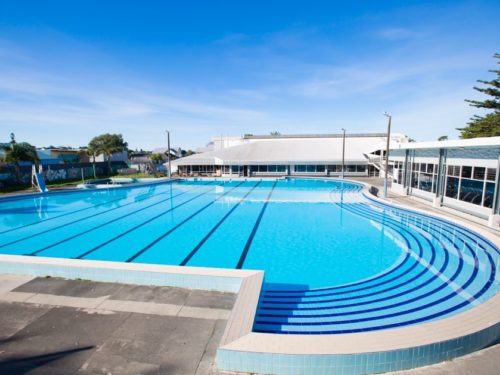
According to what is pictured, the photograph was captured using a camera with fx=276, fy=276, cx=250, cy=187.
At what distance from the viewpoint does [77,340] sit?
420cm

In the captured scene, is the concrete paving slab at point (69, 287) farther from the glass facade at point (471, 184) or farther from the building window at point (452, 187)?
the building window at point (452, 187)

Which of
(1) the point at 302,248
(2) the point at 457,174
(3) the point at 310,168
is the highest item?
(2) the point at 457,174

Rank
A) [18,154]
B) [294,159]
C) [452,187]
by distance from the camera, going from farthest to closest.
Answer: [294,159] → [18,154] → [452,187]

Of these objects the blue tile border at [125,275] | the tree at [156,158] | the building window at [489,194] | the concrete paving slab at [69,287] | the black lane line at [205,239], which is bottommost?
the black lane line at [205,239]

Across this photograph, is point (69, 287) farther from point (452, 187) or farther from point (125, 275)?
point (452, 187)

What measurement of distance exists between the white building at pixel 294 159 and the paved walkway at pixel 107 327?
89.5 feet

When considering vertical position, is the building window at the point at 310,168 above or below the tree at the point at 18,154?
below

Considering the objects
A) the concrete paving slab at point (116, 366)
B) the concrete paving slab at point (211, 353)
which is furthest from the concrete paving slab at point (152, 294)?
the concrete paving slab at point (116, 366)

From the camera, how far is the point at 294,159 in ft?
106

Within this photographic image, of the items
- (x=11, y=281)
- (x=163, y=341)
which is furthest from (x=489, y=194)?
(x=11, y=281)

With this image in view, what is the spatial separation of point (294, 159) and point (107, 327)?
29301 mm

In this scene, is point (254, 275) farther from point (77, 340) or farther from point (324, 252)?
point (324, 252)

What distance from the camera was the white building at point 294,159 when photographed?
31.6 meters

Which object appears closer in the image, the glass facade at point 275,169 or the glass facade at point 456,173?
the glass facade at point 456,173
